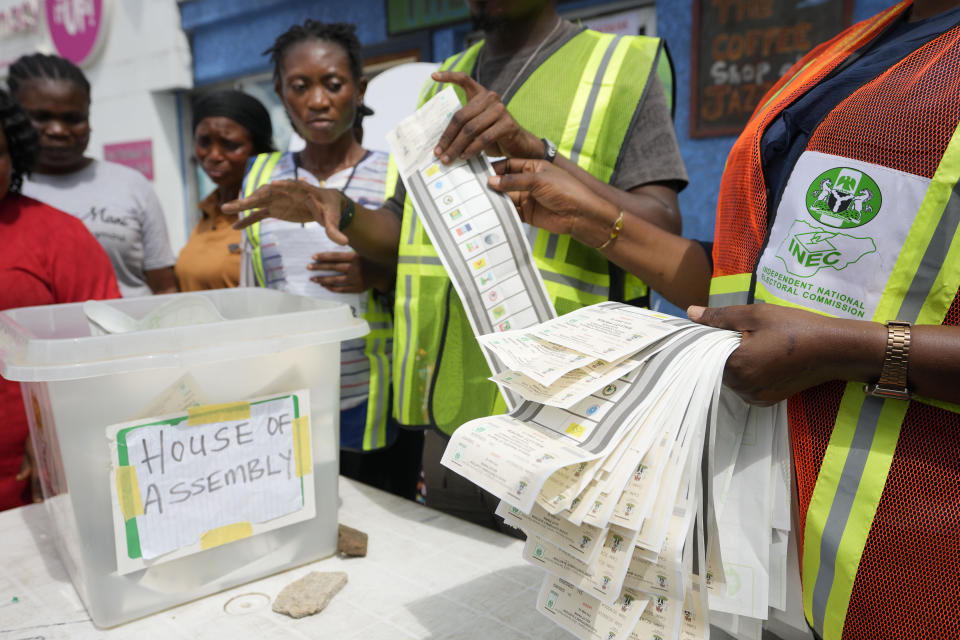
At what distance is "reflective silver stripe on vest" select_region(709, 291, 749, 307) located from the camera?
2.65 feet

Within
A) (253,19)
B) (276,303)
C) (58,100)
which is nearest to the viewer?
(276,303)

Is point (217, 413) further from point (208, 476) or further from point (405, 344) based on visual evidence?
point (405, 344)

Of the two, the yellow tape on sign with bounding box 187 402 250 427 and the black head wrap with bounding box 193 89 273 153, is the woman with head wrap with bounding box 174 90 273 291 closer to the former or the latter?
the black head wrap with bounding box 193 89 273 153

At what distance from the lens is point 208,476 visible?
0.86 meters

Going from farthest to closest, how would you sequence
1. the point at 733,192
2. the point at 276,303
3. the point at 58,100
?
1. the point at 58,100
2. the point at 276,303
3. the point at 733,192

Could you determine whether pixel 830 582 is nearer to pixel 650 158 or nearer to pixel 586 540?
pixel 586 540

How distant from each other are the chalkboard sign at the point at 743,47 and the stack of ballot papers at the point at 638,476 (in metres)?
2.55

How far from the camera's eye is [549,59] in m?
1.23

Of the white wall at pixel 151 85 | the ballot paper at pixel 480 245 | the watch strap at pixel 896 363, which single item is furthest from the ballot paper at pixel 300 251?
the white wall at pixel 151 85

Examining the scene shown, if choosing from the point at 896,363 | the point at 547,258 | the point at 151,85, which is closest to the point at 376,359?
the point at 547,258

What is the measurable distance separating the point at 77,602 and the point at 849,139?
110 cm

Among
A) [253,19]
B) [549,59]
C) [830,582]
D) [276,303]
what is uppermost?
[253,19]

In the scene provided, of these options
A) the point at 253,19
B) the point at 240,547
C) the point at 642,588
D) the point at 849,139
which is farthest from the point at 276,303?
the point at 253,19

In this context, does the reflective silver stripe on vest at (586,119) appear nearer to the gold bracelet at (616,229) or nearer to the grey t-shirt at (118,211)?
the gold bracelet at (616,229)
